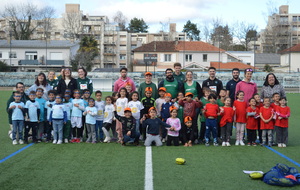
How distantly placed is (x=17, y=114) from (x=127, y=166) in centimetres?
389

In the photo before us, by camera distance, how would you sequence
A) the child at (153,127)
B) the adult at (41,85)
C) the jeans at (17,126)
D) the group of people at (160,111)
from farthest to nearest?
the adult at (41,85) → the jeans at (17,126) → the group of people at (160,111) → the child at (153,127)

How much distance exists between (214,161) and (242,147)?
194 cm

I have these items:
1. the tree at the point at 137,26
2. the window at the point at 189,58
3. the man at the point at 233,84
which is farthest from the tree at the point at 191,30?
the man at the point at 233,84

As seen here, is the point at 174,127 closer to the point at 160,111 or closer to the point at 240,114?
the point at 160,111

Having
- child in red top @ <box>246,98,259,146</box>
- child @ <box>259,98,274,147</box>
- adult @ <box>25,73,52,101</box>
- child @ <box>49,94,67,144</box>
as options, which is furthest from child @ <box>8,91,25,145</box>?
child @ <box>259,98,274,147</box>

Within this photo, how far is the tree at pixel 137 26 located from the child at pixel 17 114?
8131 centimetres

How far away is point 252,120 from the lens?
974cm

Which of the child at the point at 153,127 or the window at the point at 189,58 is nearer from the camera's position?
the child at the point at 153,127

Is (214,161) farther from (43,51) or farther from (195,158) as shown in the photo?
(43,51)

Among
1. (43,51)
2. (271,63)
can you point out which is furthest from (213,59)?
(43,51)

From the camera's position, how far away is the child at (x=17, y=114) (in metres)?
9.65

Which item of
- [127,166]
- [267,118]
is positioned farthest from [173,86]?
[127,166]

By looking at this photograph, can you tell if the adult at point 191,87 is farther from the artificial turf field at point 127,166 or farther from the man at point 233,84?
the artificial turf field at point 127,166

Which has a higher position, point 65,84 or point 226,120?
point 65,84
